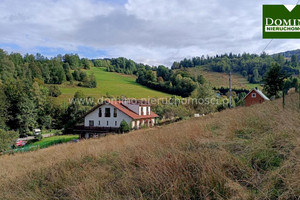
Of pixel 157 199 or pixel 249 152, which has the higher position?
pixel 249 152

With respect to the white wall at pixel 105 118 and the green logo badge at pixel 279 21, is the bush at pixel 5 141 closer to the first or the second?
the white wall at pixel 105 118

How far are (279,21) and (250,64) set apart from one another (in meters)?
101

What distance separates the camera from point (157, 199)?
11.7 feet

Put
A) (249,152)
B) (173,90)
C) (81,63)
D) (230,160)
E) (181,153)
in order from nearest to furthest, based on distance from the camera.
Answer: (230,160) → (249,152) → (181,153) → (173,90) → (81,63)

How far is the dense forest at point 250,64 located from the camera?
82.2 m

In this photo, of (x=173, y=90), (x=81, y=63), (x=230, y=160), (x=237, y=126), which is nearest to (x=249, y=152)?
(x=230, y=160)

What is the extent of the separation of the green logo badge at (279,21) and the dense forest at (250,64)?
3484 cm

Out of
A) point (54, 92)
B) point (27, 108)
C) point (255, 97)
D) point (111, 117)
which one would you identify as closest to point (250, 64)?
point (255, 97)

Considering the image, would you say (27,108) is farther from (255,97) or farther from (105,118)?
(255,97)

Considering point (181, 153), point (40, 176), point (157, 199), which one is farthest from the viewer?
point (40, 176)

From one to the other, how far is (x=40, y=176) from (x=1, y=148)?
20.3 meters

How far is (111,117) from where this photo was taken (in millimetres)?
31641

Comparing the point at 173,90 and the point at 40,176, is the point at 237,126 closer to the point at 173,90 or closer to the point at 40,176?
the point at 40,176

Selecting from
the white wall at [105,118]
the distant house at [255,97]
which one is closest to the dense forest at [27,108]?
the white wall at [105,118]
